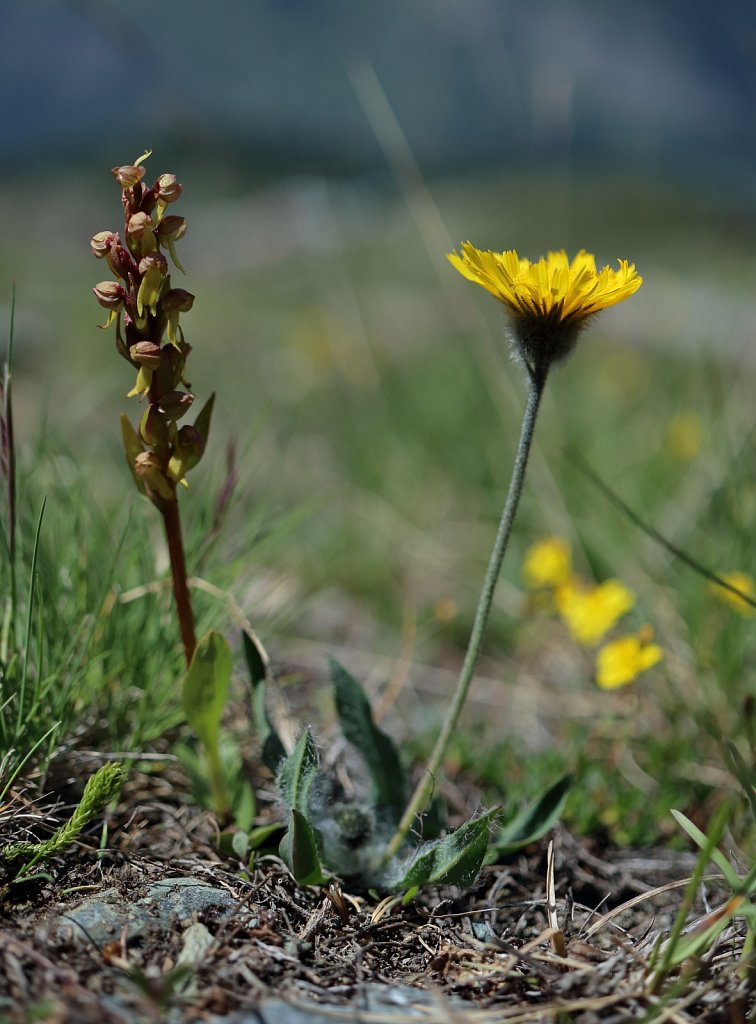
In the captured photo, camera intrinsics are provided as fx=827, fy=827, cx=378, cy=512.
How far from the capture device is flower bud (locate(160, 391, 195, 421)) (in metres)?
1.26

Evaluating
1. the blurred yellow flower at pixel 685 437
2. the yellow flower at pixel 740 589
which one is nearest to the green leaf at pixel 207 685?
the yellow flower at pixel 740 589

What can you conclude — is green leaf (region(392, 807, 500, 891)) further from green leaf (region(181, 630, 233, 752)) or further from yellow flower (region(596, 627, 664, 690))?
yellow flower (region(596, 627, 664, 690))

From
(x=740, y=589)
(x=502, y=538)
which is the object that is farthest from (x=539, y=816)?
(x=740, y=589)

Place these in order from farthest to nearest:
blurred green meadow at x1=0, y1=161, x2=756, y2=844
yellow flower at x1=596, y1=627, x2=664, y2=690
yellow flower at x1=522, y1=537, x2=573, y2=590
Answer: yellow flower at x1=522, y1=537, x2=573, y2=590
yellow flower at x1=596, y1=627, x2=664, y2=690
blurred green meadow at x1=0, y1=161, x2=756, y2=844

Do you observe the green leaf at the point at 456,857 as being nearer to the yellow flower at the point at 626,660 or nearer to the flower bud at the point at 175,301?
the yellow flower at the point at 626,660

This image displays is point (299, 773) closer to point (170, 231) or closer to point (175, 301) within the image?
point (175, 301)

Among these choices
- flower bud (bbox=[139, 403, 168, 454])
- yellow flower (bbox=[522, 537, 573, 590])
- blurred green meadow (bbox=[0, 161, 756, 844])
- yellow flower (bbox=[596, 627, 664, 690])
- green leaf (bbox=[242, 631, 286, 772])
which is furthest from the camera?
yellow flower (bbox=[522, 537, 573, 590])

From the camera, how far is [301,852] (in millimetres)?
1315

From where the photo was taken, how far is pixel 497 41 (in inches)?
127

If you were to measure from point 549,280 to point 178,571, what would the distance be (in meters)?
0.77

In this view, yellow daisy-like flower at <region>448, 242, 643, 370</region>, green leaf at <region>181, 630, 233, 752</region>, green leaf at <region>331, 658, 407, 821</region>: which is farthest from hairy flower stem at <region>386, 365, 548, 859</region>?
green leaf at <region>181, 630, 233, 752</region>

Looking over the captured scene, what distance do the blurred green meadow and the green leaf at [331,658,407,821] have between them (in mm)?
338

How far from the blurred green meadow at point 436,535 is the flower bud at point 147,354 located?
0.52 metres

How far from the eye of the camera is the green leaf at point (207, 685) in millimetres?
1371
